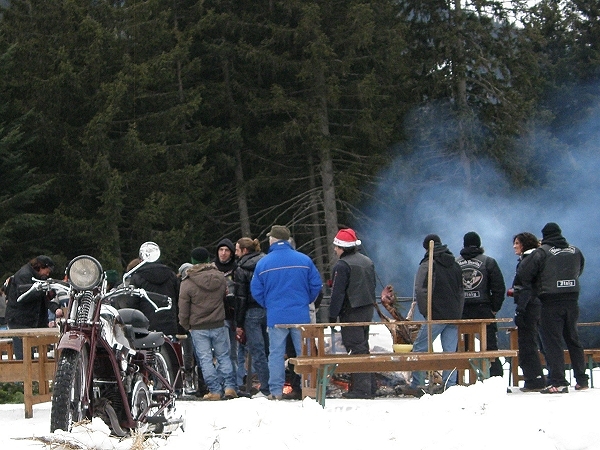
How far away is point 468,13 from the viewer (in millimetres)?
35094

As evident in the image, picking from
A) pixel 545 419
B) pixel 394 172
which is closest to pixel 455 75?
pixel 394 172

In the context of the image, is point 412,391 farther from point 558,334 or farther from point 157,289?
point 157,289

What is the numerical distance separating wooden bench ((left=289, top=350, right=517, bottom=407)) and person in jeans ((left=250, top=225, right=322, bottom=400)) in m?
1.07

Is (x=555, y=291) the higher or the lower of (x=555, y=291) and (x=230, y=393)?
the higher

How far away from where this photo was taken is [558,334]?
1210 centimetres

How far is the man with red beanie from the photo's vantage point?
11.6 meters

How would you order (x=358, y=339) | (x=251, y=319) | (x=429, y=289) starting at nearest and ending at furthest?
1. (x=429, y=289)
2. (x=358, y=339)
3. (x=251, y=319)

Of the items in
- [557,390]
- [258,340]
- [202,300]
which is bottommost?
[557,390]

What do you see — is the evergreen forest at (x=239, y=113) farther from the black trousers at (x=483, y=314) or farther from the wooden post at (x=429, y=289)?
the wooden post at (x=429, y=289)

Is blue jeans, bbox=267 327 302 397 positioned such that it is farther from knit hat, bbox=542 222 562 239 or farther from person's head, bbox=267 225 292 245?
knit hat, bbox=542 222 562 239

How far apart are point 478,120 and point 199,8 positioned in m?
8.92

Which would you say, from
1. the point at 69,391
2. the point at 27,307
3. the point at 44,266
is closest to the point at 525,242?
the point at 44,266

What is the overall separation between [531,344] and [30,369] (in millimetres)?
5312

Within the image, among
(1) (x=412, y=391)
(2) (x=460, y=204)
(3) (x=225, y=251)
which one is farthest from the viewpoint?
(2) (x=460, y=204)
